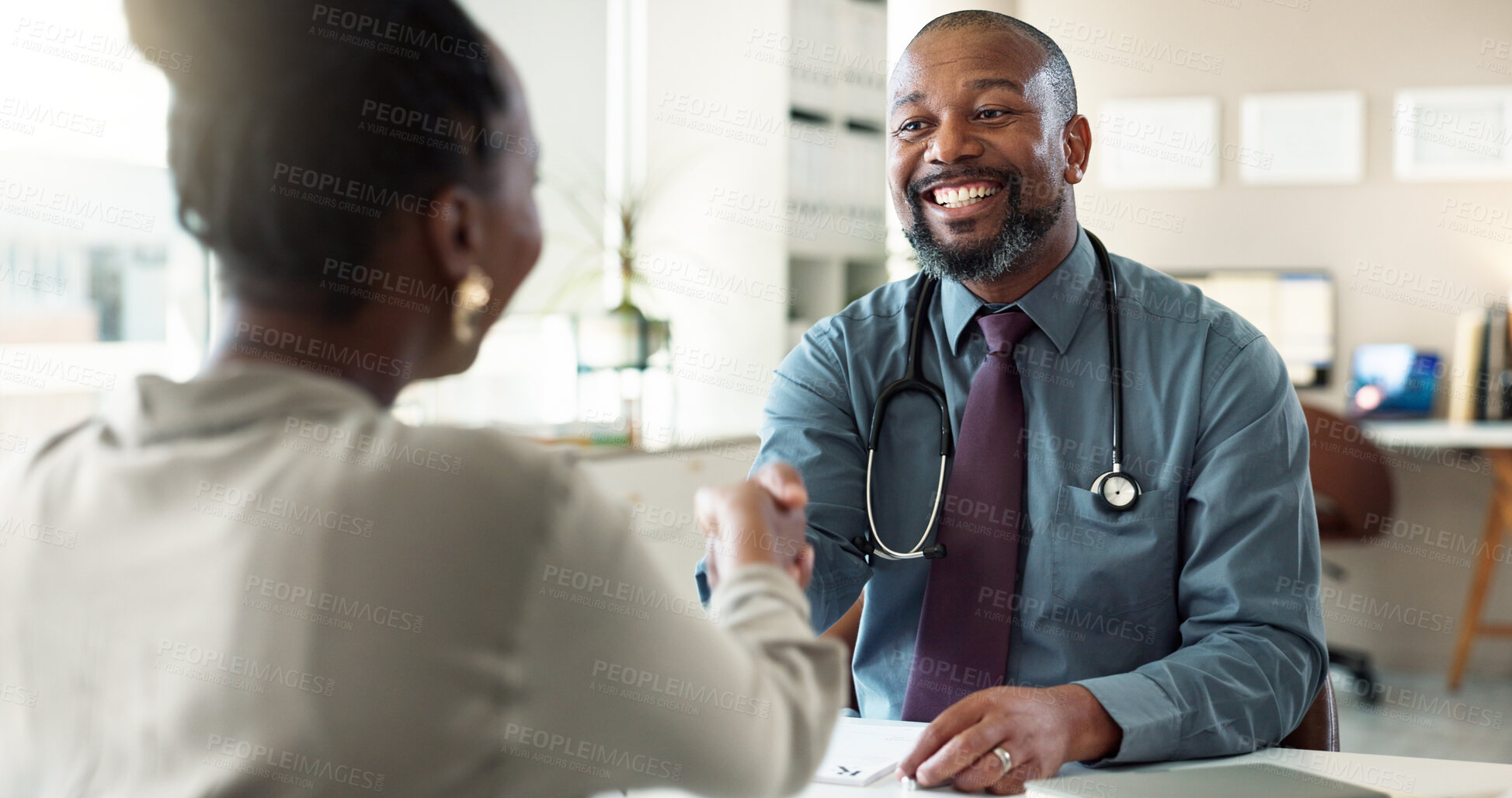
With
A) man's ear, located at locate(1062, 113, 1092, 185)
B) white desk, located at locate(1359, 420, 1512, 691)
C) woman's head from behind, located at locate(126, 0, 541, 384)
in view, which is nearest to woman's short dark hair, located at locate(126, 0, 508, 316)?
woman's head from behind, located at locate(126, 0, 541, 384)

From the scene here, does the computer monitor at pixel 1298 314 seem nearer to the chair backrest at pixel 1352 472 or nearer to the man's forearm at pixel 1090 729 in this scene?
the chair backrest at pixel 1352 472

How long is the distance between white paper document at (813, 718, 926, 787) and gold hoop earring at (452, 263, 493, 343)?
1.94ft

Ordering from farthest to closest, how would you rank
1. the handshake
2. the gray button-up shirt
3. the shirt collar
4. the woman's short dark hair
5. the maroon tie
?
the shirt collar, the maroon tie, the gray button-up shirt, the handshake, the woman's short dark hair

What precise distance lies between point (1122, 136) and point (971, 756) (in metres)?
3.31

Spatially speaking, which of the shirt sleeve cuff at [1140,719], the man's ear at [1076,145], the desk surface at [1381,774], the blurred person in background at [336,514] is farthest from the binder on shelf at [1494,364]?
the blurred person in background at [336,514]

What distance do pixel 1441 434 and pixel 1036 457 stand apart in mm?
2576

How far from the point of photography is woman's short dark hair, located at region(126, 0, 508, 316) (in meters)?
0.46

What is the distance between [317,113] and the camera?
1.53ft

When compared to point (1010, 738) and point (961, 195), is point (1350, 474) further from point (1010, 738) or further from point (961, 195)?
point (1010, 738)

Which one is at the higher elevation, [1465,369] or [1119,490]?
[1465,369]

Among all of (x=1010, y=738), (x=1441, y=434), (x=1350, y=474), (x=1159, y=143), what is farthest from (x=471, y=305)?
(x=1159, y=143)

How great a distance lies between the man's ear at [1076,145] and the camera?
1592 millimetres

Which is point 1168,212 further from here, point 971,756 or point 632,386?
point 971,756

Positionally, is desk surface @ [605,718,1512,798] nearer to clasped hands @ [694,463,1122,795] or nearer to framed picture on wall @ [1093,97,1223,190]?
clasped hands @ [694,463,1122,795]
